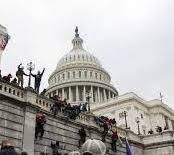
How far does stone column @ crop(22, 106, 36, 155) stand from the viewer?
76.3ft

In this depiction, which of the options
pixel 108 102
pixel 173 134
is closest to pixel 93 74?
pixel 108 102

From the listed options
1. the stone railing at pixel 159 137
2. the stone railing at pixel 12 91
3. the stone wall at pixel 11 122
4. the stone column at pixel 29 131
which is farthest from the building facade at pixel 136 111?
the stone wall at pixel 11 122

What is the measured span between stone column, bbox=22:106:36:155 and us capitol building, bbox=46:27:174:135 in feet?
162

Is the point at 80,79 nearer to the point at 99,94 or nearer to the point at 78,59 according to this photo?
the point at 99,94

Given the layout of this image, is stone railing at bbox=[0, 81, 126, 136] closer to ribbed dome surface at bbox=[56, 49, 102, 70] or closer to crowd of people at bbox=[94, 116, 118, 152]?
crowd of people at bbox=[94, 116, 118, 152]

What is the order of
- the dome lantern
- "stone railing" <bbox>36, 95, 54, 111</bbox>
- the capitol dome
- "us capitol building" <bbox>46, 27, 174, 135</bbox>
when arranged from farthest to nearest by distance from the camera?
the dome lantern, the capitol dome, "us capitol building" <bbox>46, 27, 174, 135</bbox>, "stone railing" <bbox>36, 95, 54, 111</bbox>

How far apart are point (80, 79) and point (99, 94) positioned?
715 centimetres

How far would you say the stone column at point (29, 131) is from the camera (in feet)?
76.3

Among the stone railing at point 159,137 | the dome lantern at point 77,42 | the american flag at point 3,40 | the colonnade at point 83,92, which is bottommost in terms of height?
the stone railing at point 159,137

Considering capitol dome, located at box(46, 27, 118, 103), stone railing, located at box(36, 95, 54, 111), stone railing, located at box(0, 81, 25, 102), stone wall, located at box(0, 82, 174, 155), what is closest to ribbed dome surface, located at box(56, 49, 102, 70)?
capitol dome, located at box(46, 27, 118, 103)

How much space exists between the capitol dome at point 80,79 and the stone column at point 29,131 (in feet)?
230

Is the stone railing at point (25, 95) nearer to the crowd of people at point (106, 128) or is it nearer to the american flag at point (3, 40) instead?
the american flag at point (3, 40)

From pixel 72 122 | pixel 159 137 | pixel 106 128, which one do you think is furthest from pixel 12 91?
pixel 159 137

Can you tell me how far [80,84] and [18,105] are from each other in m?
78.3
